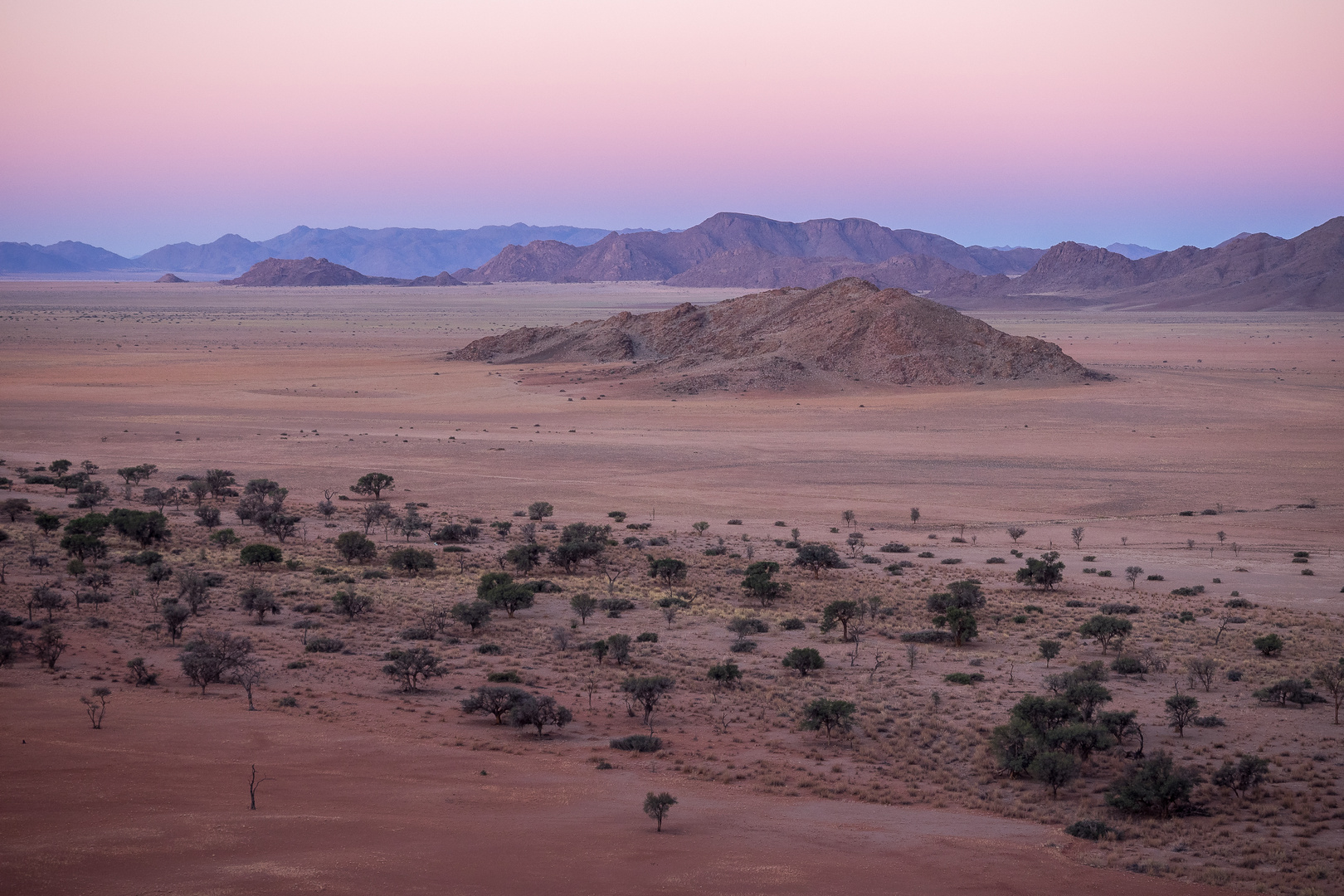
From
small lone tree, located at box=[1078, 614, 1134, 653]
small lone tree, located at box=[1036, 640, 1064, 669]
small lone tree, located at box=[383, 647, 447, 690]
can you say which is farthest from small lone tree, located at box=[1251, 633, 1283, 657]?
small lone tree, located at box=[383, 647, 447, 690]

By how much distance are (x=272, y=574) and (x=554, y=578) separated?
7124 millimetres

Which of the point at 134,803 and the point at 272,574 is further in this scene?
the point at 272,574

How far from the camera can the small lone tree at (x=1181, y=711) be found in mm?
16016

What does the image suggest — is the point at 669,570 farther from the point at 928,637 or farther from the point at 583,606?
the point at 928,637

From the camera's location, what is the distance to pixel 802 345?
8738 cm

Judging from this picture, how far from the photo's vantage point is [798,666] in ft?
63.7

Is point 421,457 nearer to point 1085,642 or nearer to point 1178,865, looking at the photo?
point 1085,642

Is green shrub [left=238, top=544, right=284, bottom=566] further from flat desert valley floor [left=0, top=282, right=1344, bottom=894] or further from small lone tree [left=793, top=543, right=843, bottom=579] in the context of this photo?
small lone tree [left=793, top=543, right=843, bottom=579]

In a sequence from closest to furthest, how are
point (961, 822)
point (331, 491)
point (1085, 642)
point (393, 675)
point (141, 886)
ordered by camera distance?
1. point (141, 886)
2. point (961, 822)
3. point (393, 675)
4. point (1085, 642)
5. point (331, 491)

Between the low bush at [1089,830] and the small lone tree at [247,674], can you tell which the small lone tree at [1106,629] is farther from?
the small lone tree at [247,674]

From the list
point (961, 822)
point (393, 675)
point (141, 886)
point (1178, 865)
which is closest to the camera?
point (141, 886)

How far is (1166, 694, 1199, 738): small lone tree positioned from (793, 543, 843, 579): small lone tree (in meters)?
12.2

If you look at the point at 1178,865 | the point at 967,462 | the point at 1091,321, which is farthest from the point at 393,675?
the point at 1091,321

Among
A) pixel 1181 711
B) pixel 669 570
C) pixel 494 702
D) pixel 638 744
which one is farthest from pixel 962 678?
pixel 669 570
